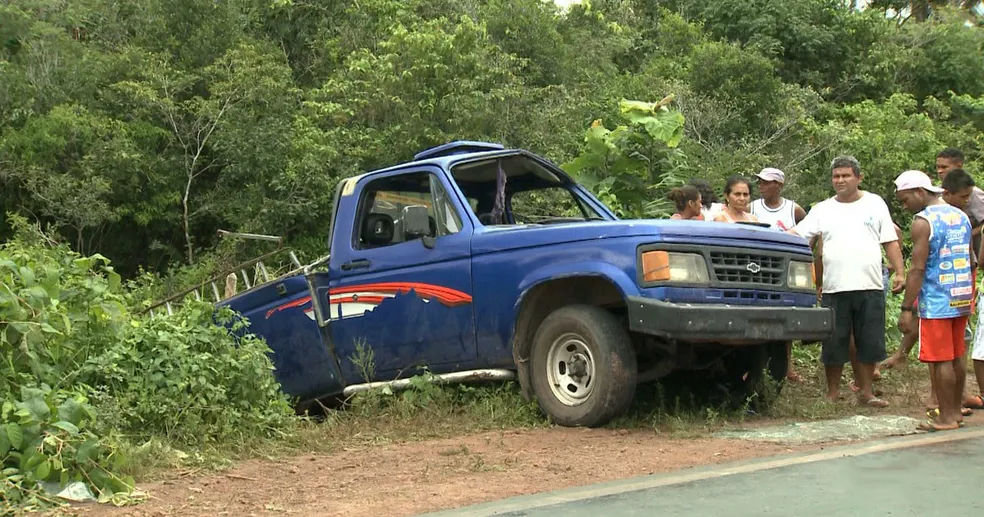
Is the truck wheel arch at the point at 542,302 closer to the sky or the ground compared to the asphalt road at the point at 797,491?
closer to the sky

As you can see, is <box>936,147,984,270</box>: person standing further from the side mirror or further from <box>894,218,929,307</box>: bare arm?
the side mirror

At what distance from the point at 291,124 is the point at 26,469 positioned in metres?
16.1

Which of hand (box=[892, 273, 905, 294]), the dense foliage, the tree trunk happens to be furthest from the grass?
the tree trunk

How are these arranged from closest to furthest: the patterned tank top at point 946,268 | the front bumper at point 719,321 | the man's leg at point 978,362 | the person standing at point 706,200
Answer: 1. the front bumper at point 719,321
2. the patterned tank top at point 946,268
3. the man's leg at point 978,362
4. the person standing at point 706,200

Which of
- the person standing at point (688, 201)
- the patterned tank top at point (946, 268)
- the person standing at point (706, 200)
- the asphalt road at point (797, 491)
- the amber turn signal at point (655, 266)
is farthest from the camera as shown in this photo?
the person standing at point (706, 200)

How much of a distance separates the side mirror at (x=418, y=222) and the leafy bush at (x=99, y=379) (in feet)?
4.10

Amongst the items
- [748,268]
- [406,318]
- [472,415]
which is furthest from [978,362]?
[406,318]

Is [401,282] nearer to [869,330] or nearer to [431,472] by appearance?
[431,472]

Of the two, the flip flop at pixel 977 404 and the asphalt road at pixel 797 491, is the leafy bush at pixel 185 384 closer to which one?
the asphalt road at pixel 797 491

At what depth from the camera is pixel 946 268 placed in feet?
20.9

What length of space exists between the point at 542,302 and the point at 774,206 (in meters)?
2.62

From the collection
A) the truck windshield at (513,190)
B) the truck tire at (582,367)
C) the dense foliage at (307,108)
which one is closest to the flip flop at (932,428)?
the truck tire at (582,367)

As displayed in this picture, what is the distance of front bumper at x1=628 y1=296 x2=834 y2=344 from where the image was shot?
5836 millimetres

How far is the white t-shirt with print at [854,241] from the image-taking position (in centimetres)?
716
